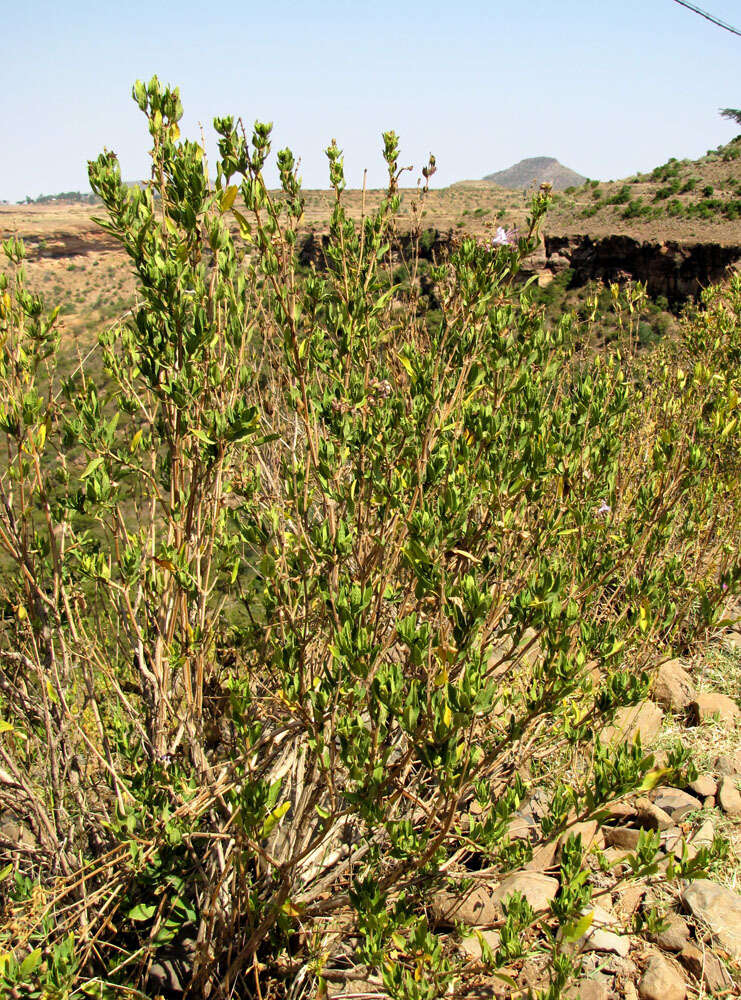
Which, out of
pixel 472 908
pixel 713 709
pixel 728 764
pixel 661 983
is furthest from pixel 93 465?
pixel 713 709

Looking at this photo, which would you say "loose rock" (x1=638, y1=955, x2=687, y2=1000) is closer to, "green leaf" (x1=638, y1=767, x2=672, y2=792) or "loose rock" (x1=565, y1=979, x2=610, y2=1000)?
"loose rock" (x1=565, y1=979, x2=610, y2=1000)

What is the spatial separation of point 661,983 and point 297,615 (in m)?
1.73

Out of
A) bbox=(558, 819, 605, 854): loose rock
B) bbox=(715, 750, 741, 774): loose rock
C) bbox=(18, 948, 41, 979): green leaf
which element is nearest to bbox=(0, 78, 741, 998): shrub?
bbox=(18, 948, 41, 979): green leaf

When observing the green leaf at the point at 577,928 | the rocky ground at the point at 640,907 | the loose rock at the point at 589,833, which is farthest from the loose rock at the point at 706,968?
the green leaf at the point at 577,928

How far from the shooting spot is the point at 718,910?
2441 mm

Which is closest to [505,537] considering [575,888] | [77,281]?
[575,888]

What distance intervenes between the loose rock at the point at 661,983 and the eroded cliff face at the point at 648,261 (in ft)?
68.3

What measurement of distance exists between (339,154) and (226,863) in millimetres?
2942

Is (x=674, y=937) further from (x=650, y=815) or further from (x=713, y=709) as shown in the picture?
(x=713, y=709)

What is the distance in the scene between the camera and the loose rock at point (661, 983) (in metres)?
2.21

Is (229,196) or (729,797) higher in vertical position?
(229,196)

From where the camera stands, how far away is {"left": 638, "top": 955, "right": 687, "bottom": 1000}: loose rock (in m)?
2.21

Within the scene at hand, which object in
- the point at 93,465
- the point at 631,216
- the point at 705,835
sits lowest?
the point at 705,835

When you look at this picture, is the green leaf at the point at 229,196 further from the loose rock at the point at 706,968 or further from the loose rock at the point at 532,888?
the loose rock at the point at 706,968
